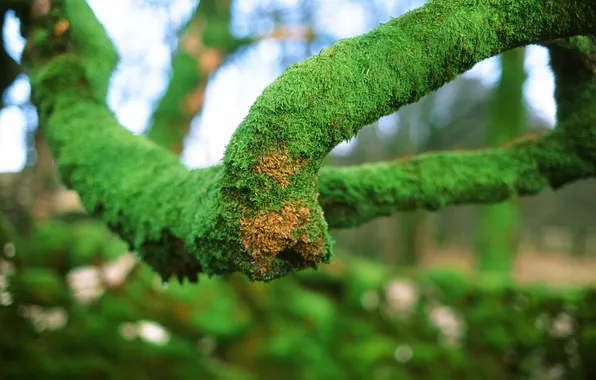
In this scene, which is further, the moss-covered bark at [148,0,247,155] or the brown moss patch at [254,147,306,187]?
the moss-covered bark at [148,0,247,155]

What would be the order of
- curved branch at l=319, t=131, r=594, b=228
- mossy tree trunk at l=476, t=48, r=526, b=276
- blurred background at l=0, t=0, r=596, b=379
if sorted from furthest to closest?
mossy tree trunk at l=476, t=48, r=526, b=276, blurred background at l=0, t=0, r=596, b=379, curved branch at l=319, t=131, r=594, b=228

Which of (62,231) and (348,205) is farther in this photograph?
(62,231)

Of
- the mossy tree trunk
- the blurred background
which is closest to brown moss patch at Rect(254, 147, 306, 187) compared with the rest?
the blurred background

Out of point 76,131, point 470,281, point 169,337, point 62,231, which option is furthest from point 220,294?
point 76,131

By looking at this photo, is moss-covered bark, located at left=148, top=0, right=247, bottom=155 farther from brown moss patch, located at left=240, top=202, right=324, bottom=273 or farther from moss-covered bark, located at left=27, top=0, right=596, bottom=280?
brown moss patch, located at left=240, top=202, right=324, bottom=273

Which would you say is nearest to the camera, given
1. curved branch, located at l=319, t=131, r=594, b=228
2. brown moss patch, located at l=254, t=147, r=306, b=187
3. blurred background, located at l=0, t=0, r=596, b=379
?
brown moss patch, located at l=254, t=147, r=306, b=187

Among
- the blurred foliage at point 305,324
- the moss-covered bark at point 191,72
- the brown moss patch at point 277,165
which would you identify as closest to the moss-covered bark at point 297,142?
the brown moss patch at point 277,165

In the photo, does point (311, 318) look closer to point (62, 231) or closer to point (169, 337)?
point (169, 337)
